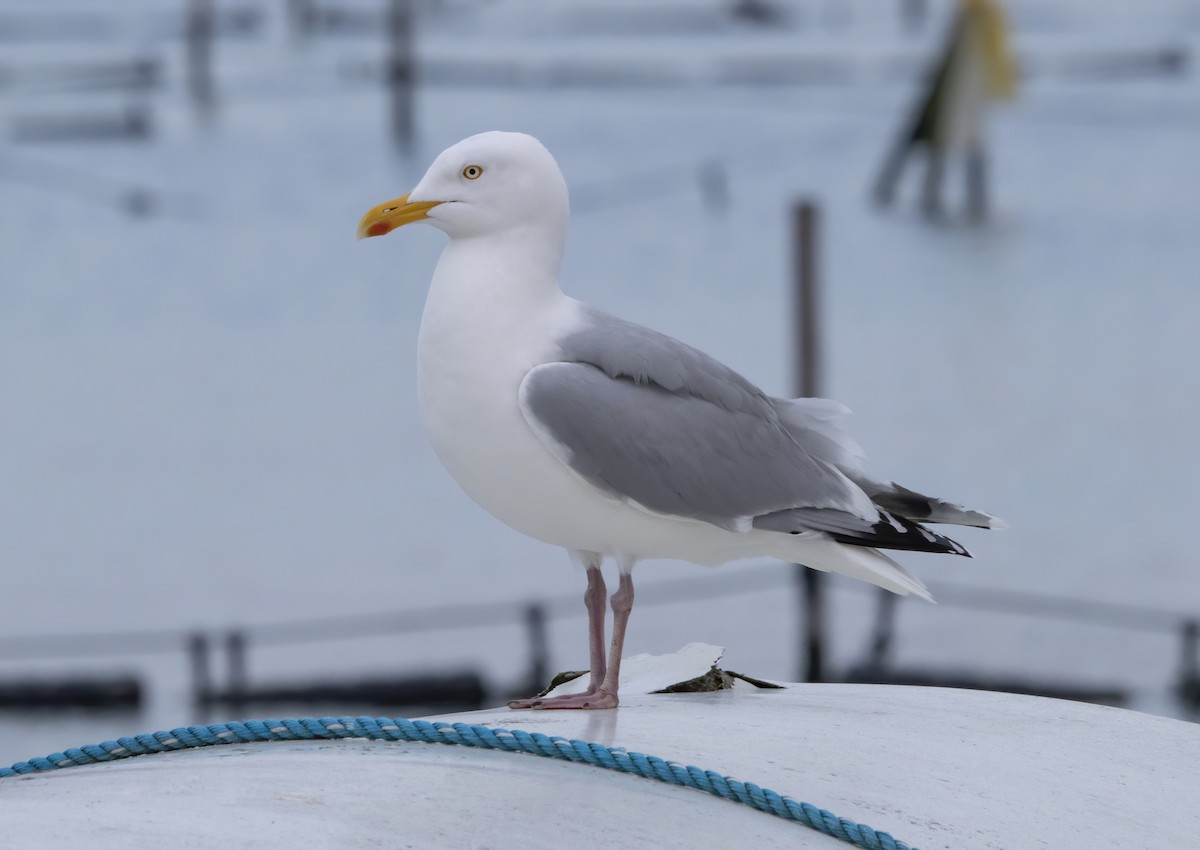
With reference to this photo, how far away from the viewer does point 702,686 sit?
2.54 metres

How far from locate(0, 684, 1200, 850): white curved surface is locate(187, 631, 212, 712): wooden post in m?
4.48

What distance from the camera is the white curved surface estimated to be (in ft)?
5.89

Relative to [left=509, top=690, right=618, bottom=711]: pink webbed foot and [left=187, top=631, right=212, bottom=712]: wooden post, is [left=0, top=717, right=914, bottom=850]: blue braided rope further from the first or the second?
[left=187, top=631, right=212, bottom=712]: wooden post

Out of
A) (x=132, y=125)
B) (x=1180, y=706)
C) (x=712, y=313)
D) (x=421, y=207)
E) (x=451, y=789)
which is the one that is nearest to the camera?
(x=451, y=789)

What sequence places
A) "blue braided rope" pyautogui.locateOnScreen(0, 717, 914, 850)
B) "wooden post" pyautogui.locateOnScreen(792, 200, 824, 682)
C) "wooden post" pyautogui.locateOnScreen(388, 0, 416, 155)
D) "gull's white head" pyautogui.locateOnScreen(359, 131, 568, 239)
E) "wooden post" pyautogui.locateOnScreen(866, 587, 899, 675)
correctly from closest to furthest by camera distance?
"blue braided rope" pyautogui.locateOnScreen(0, 717, 914, 850) → "gull's white head" pyautogui.locateOnScreen(359, 131, 568, 239) → "wooden post" pyautogui.locateOnScreen(792, 200, 824, 682) → "wooden post" pyautogui.locateOnScreen(866, 587, 899, 675) → "wooden post" pyautogui.locateOnScreen(388, 0, 416, 155)

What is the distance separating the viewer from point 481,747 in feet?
6.62

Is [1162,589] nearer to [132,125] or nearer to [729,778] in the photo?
[729,778]

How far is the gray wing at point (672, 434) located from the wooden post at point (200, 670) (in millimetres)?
4813

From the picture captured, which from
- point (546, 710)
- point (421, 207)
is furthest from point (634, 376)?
point (546, 710)

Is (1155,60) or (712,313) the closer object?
(712,313)

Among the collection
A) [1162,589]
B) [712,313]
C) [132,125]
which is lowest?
[1162,589]

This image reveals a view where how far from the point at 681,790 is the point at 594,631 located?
33 cm

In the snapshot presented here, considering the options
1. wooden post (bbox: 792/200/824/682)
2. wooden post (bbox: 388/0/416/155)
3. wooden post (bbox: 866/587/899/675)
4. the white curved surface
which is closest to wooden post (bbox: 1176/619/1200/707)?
wooden post (bbox: 866/587/899/675)

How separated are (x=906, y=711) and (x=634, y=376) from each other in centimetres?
74
